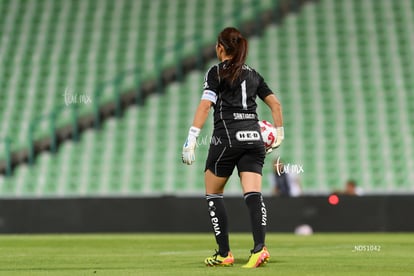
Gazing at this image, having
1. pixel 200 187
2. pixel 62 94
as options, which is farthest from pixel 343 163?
pixel 62 94

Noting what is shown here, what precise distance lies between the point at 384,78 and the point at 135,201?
8029 mm

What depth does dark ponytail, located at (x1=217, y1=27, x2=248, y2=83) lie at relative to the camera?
9.66 meters

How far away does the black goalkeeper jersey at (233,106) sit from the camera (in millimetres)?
9711

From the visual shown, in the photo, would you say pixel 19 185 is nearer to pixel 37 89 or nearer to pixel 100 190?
pixel 100 190

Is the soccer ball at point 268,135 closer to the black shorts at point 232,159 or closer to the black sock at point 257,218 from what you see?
the black shorts at point 232,159

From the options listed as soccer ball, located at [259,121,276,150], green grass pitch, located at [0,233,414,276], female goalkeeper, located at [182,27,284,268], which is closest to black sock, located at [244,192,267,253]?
female goalkeeper, located at [182,27,284,268]

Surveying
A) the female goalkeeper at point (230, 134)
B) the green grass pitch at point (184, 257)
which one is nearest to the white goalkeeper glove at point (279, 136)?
the female goalkeeper at point (230, 134)

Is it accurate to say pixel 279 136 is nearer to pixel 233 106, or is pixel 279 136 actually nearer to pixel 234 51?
pixel 233 106

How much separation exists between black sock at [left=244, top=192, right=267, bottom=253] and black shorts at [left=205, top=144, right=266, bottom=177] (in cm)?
25

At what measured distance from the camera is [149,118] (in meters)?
24.8

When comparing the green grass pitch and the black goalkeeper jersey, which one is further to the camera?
the black goalkeeper jersey

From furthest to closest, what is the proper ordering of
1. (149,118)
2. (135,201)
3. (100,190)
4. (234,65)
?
(149,118)
(100,190)
(135,201)
(234,65)

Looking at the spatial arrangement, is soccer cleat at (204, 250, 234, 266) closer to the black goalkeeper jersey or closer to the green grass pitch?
the green grass pitch

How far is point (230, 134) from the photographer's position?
9766mm
